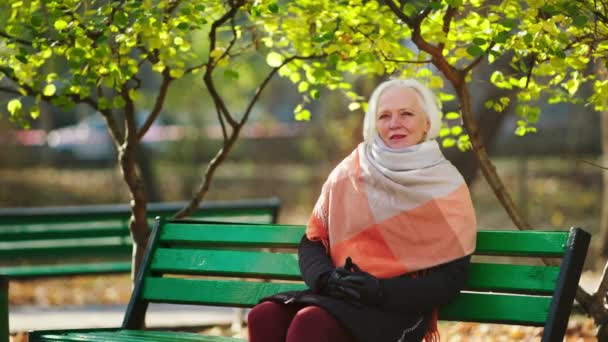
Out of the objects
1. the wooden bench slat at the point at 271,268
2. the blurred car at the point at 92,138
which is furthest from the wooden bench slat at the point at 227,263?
the blurred car at the point at 92,138

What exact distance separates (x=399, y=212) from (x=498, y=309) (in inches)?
20.6

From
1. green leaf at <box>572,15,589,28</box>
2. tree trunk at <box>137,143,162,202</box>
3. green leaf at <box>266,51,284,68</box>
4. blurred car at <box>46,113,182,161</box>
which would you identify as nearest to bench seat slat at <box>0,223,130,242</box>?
green leaf at <box>266,51,284,68</box>

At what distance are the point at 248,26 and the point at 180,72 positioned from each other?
498mm

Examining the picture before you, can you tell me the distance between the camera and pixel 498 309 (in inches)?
→ 163

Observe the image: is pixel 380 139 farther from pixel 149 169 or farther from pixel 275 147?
pixel 275 147

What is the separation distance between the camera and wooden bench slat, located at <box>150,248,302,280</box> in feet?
15.5

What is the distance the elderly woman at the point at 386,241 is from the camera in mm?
3945

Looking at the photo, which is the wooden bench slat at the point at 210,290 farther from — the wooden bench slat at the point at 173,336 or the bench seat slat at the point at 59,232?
the bench seat slat at the point at 59,232

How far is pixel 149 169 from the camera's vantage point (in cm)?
1742

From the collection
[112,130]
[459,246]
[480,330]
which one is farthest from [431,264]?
[480,330]

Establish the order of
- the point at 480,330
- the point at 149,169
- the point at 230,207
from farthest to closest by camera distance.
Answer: the point at 149,169 < the point at 230,207 < the point at 480,330

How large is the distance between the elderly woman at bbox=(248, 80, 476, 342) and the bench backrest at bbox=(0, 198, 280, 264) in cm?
414

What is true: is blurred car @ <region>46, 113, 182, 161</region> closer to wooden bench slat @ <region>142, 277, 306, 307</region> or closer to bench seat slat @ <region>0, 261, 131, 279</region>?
bench seat slat @ <region>0, 261, 131, 279</region>

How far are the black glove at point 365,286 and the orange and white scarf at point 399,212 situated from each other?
0.48 feet
